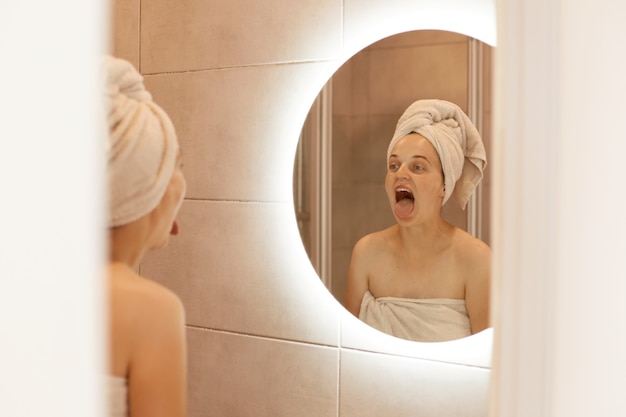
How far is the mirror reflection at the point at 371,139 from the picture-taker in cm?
131

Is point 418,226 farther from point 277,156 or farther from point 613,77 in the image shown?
point 613,77

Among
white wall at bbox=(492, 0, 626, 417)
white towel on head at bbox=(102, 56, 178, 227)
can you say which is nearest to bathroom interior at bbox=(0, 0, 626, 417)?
white wall at bbox=(492, 0, 626, 417)

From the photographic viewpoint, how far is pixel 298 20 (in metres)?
1.42

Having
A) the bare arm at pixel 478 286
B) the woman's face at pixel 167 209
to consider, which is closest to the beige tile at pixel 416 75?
the bare arm at pixel 478 286

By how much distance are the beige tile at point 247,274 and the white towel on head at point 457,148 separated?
11.7 inches

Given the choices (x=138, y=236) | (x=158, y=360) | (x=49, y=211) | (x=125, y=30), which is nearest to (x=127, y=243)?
(x=138, y=236)

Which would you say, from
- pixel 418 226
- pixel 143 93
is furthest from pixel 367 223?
pixel 143 93

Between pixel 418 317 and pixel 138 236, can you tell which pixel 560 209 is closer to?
pixel 138 236

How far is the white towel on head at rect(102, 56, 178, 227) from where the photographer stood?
0.67 m

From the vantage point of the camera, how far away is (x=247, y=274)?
4.89ft

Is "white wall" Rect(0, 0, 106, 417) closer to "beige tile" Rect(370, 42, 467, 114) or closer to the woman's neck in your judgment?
the woman's neck

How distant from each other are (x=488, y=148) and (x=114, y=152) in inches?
31.1

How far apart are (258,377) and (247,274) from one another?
0.20m

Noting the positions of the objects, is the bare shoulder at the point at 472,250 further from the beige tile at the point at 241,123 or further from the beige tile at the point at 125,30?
the beige tile at the point at 125,30
